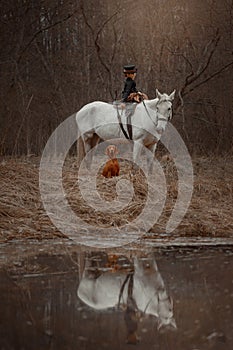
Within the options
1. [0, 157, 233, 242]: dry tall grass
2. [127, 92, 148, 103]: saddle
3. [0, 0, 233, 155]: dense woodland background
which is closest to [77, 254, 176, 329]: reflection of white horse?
[0, 157, 233, 242]: dry tall grass

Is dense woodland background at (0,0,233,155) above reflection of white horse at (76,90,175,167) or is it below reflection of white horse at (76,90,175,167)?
above

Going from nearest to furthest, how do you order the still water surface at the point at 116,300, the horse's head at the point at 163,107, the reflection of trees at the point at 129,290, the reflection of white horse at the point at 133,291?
the still water surface at the point at 116,300 < the reflection of trees at the point at 129,290 < the reflection of white horse at the point at 133,291 < the horse's head at the point at 163,107

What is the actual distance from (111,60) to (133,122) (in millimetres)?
7024

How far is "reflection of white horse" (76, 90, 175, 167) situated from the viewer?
11.5 m

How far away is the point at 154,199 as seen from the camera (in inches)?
396

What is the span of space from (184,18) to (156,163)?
664 centimetres

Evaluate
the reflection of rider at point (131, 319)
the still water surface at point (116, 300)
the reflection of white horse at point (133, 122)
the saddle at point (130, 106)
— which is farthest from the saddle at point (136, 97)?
the reflection of rider at point (131, 319)

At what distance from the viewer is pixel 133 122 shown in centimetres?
1200

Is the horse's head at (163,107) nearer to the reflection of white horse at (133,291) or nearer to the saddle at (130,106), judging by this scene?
the saddle at (130,106)

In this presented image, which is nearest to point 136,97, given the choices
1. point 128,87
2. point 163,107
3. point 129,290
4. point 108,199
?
point 128,87

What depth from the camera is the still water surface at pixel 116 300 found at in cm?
412

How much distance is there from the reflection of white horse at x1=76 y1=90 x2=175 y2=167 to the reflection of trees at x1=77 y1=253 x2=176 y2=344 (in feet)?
16.6

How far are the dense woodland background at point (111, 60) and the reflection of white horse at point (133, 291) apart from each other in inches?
433

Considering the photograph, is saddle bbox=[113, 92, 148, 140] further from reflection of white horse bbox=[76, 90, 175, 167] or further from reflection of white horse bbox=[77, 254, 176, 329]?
reflection of white horse bbox=[77, 254, 176, 329]
